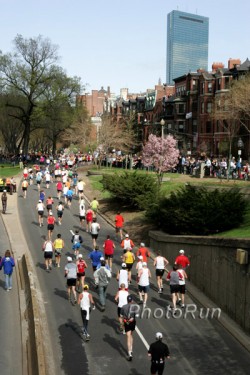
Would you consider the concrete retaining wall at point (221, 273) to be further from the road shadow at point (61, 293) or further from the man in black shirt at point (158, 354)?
the road shadow at point (61, 293)

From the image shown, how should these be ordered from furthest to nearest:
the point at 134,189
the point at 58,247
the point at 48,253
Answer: the point at 134,189, the point at 58,247, the point at 48,253

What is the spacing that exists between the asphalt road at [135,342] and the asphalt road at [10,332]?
97 centimetres

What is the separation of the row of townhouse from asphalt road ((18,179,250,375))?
133ft

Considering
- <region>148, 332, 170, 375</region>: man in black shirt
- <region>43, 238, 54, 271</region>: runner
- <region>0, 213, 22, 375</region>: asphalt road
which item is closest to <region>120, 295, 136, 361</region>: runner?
<region>148, 332, 170, 375</region>: man in black shirt

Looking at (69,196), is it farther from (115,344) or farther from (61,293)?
(115,344)

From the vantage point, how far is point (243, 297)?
16.0 meters

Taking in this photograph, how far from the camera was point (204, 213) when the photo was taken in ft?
76.3

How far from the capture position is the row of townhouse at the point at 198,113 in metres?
63.2

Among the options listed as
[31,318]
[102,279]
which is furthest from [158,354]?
[31,318]

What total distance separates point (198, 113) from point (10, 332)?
5920 cm

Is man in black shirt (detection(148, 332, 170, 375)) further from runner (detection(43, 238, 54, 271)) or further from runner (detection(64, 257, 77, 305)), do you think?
runner (detection(43, 238, 54, 271))

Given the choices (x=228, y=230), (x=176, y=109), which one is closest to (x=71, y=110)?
(x=176, y=109)

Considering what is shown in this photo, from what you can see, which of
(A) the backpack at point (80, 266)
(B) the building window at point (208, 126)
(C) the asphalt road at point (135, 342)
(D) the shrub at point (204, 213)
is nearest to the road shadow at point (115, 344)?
(C) the asphalt road at point (135, 342)

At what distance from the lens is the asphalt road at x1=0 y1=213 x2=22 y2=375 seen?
44.8ft
